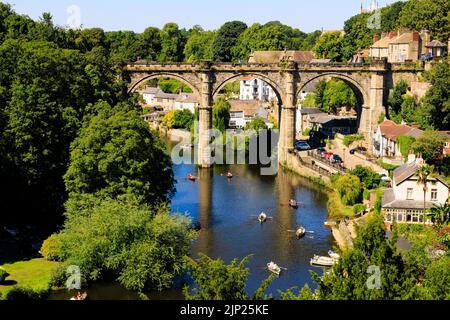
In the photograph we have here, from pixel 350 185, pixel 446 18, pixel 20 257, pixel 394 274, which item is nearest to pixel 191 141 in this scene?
pixel 350 185

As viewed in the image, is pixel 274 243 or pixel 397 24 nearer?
pixel 274 243

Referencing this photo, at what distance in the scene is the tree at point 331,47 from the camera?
116 metres

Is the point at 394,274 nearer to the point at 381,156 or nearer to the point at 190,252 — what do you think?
the point at 190,252

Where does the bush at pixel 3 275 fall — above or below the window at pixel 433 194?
below

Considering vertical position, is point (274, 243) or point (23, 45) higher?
point (23, 45)

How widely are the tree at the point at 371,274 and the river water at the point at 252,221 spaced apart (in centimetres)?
1224

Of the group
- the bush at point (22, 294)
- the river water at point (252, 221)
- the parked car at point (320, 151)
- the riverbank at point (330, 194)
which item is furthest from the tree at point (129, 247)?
the parked car at point (320, 151)

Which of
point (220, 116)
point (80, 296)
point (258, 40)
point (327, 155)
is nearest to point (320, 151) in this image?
point (327, 155)

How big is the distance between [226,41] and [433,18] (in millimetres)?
58178

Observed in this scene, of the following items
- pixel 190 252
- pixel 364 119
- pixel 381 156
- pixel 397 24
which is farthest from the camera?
pixel 397 24

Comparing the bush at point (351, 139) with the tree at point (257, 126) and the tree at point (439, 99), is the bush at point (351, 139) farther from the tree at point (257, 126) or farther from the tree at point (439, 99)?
the tree at point (439, 99)

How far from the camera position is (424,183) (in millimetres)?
45000

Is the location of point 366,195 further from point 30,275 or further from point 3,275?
point 3,275

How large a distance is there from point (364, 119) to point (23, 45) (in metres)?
42.1
